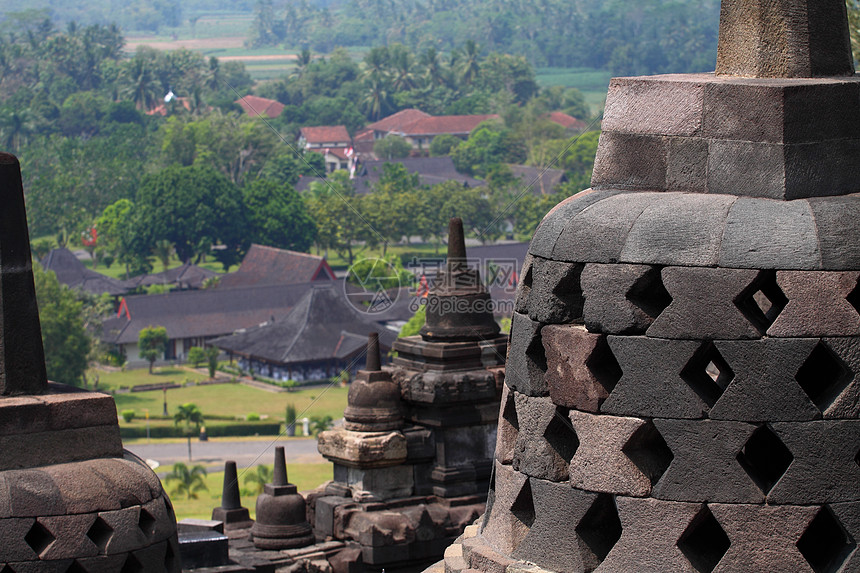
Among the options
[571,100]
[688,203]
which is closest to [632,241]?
[688,203]

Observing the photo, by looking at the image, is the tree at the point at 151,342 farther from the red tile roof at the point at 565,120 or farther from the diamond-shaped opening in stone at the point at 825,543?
the red tile roof at the point at 565,120

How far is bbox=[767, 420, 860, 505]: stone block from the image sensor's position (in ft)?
20.5

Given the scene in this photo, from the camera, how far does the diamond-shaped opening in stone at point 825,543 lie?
20.7ft

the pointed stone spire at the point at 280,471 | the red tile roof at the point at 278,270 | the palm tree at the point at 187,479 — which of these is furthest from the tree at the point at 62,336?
the pointed stone spire at the point at 280,471

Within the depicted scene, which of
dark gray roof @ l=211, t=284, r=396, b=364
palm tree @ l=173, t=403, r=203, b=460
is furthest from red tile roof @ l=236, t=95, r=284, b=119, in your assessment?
palm tree @ l=173, t=403, r=203, b=460

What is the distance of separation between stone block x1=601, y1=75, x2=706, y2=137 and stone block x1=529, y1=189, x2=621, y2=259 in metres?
0.33

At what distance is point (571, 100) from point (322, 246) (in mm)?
77854

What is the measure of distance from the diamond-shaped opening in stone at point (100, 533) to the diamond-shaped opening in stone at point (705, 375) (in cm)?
452

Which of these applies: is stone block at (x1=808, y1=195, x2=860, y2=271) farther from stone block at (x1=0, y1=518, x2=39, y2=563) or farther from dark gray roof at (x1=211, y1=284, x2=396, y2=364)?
dark gray roof at (x1=211, y1=284, x2=396, y2=364)

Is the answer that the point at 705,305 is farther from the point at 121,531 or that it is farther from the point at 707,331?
the point at 121,531

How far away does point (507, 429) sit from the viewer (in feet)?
24.1

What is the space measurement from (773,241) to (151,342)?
245 ft

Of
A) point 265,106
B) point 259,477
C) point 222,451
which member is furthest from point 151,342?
point 265,106

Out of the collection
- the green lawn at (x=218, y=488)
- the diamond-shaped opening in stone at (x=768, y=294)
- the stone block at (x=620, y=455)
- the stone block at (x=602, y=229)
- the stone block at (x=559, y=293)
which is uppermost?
the stone block at (x=602, y=229)
